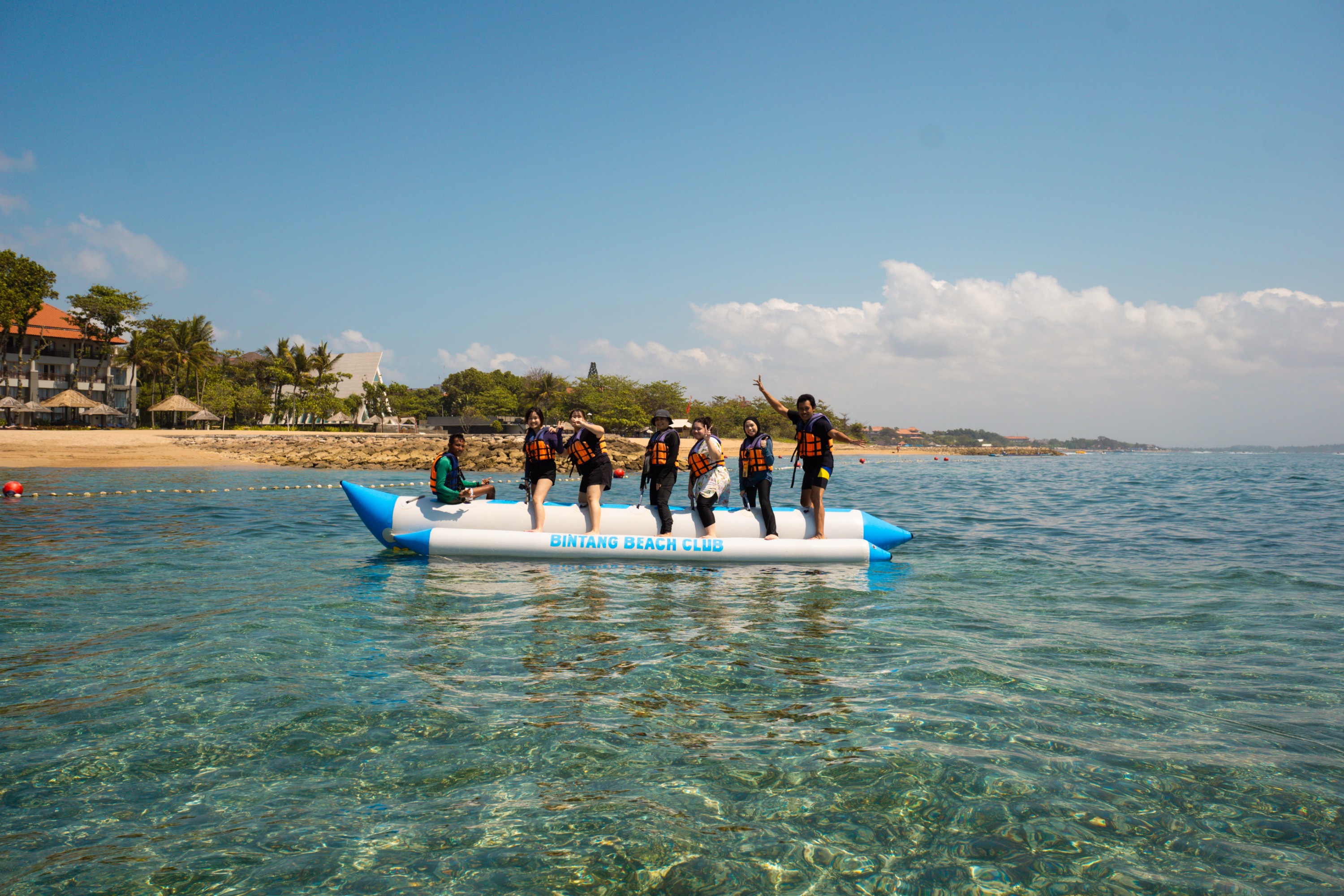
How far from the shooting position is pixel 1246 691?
483cm

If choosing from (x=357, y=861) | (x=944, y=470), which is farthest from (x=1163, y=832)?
(x=944, y=470)

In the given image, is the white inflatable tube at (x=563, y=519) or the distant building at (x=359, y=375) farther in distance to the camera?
the distant building at (x=359, y=375)

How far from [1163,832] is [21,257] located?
5182 cm

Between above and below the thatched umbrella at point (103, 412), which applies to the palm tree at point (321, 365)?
above

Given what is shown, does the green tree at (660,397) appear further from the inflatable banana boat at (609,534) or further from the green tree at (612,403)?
the inflatable banana boat at (609,534)

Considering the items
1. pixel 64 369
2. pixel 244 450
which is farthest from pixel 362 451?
pixel 64 369

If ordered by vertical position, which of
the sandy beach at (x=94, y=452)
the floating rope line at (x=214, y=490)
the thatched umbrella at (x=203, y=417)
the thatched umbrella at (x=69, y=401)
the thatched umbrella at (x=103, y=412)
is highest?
the thatched umbrella at (x=69, y=401)

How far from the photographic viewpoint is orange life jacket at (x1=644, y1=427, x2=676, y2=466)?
9258mm

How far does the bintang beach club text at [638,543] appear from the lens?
9.05 m

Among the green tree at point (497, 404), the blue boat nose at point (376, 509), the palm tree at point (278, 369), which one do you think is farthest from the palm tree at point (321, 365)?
the blue boat nose at point (376, 509)

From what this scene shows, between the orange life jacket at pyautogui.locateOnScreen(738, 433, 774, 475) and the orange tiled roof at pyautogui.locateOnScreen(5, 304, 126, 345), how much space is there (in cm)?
5372

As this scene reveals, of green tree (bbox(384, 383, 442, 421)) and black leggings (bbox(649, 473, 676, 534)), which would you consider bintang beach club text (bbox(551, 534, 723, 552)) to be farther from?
green tree (bbox(384, 383, 442, 421))

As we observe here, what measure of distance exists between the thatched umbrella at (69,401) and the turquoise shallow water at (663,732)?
4024 centimetres

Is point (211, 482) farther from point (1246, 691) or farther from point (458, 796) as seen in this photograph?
point (1246, 691)
